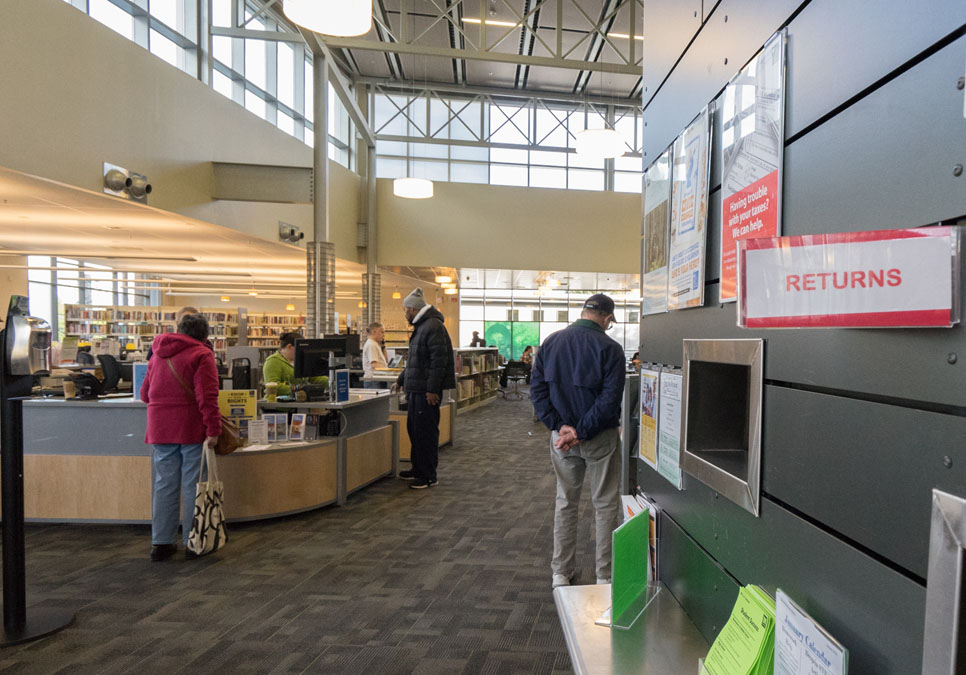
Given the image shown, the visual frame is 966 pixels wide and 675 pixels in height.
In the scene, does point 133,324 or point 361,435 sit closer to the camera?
point 361,435

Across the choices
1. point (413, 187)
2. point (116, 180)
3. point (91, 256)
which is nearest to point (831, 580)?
point (116, 180)

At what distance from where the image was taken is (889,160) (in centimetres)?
84

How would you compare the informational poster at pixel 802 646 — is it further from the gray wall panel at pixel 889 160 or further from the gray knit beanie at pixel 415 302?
the gray knit beanie at pixel 415 302

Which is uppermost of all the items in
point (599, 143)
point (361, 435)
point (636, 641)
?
point (599, 143)

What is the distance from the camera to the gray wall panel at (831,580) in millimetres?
801

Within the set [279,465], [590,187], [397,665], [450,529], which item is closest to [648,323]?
[397,665]

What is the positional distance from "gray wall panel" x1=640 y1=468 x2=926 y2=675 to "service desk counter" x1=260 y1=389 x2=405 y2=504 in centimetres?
434

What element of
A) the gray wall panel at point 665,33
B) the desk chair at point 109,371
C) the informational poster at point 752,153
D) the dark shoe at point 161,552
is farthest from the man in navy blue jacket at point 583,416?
the desk chair at point 109,371

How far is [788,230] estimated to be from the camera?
1.10m

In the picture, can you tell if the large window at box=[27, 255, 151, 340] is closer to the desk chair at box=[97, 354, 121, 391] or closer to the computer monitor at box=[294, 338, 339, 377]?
the desk chair at box=[97, 354, 121, 391]

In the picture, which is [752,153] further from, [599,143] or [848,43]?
[599,143]

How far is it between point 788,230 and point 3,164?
6256mm

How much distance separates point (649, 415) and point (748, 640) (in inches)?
36.7

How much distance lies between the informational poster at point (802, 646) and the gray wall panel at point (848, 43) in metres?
0.76
